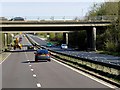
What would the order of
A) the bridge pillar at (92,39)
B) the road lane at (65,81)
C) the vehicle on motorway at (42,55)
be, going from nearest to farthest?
the road lane at (65,81)
the vehicle on motorway at (42,55)
the bridge pillar at (92,39)

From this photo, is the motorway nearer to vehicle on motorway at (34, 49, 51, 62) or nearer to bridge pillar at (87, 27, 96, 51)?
vehicle on motorway at (34, 49, 51, 62)

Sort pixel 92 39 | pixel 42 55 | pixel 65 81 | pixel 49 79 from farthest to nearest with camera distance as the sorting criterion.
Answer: pixel 92 39
pixel 42 55
pixel 49 79
pixel 65 81

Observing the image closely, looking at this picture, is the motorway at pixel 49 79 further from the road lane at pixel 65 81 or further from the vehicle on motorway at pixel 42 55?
Result: the vehicle on motorway at pixel 42 55

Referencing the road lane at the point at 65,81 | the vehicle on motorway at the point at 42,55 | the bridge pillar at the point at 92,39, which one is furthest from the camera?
the bridge pillar at the point at 92,39

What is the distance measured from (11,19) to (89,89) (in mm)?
66123

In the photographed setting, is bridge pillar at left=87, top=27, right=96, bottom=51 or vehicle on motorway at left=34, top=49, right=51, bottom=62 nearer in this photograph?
vehicle on motorway at left=34, top=49, right=51, bottom=62

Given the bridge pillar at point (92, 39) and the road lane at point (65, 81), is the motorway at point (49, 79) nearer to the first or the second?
the road lane at point (65, 81)

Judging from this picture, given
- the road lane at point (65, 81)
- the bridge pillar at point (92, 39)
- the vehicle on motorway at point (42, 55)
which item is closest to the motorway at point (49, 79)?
the road lane at point (65, 81)

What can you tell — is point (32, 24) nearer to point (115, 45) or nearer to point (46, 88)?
point (115, 45)

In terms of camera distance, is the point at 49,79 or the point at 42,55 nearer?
the point at 49,79

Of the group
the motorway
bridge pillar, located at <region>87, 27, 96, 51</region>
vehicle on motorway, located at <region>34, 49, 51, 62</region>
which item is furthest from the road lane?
bridge pillar, located at <region>87, 27, 96, 51</region>

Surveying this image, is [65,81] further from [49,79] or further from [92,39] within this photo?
[92,39]

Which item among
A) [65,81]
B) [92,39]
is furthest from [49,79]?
[92,39]

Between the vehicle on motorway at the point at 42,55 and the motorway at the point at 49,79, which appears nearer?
the motorway at the point at 49,79
